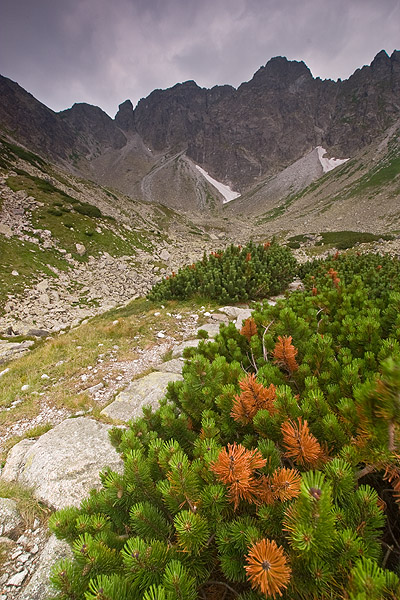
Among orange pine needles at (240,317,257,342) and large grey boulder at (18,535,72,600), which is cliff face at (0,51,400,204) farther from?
large grey boulder at (18,535,72,600)

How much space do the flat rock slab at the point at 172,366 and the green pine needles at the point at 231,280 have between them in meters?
4.29

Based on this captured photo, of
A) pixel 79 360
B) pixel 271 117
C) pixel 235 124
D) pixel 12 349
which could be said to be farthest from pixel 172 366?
pixel 235 124

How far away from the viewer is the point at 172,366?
239 inches

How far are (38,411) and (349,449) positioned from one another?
5642mm

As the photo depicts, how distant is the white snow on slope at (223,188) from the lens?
136 m

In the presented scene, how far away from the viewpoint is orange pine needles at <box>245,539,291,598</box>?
1012 millimetres

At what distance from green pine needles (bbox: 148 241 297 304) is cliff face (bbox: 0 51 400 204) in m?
123

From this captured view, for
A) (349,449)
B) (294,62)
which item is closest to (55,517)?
(349,449)

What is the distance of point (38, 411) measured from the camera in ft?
17.1

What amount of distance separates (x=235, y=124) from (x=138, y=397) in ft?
653

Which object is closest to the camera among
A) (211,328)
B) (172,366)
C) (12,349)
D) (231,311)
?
(172,366)

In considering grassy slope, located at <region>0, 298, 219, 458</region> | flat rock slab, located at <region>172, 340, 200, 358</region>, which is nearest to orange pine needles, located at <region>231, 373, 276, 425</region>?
grassy slope, located at <region>0, 298, 219, 458</region>

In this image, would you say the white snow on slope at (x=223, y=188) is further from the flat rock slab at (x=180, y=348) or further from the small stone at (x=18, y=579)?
the small stone at (x=18, y=579)

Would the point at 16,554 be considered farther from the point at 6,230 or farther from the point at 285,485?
the point at 6,230
